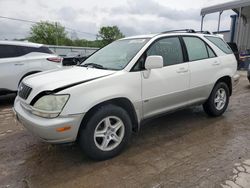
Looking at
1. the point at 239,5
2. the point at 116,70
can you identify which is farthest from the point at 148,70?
the point at 239,5

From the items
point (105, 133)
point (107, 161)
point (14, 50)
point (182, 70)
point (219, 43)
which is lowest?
point (107, 161)

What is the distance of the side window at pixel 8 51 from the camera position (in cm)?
614

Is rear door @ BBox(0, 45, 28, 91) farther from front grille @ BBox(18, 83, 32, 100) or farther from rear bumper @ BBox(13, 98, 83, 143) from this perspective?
rear bumper @ BBox(13, 98, 83, 143)

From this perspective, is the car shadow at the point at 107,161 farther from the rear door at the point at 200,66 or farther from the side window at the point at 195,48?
the side window at the point at 195,48

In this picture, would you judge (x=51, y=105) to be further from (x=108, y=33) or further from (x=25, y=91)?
(x=108, y=33)

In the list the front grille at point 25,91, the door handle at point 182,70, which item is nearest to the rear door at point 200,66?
the door handle at point 182,70

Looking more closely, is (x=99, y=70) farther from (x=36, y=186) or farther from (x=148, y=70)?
(x=36, y=186)

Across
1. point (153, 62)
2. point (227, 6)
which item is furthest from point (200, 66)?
point (227, 6)

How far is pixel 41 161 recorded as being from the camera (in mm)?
3068

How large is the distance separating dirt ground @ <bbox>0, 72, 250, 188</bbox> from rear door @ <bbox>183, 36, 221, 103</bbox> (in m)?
0.66

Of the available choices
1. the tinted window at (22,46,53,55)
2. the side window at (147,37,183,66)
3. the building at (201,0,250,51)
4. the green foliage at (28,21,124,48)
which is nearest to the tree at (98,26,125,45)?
the green foliage at (28,21,124,48)

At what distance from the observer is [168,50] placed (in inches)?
148

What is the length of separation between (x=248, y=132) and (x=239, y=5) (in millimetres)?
12346

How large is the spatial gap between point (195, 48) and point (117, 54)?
1.55 m
